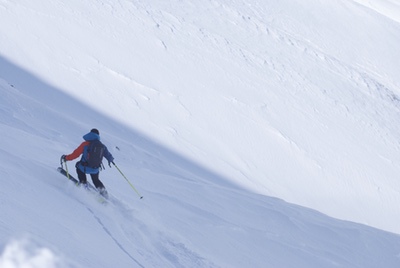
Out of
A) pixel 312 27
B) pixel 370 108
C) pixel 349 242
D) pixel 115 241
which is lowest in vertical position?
pixel 115 241

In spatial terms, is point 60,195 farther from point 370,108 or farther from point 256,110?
point 370,108

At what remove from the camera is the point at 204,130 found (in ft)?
49.8

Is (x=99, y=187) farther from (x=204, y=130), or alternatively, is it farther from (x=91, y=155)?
(x=204, y=130)

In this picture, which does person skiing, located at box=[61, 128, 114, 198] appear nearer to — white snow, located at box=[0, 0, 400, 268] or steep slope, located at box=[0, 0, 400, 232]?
white snow, located at box=[0, 0, 400, 268]

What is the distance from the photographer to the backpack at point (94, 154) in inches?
309

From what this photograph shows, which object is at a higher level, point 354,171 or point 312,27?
point 312,27

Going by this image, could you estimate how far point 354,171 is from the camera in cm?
1574

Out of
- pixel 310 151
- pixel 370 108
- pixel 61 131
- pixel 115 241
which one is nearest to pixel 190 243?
pixel 115 241

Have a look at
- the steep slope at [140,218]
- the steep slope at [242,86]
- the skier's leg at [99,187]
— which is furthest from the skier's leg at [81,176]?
the steep slope at [242,86]

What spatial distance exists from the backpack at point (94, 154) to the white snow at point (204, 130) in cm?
48

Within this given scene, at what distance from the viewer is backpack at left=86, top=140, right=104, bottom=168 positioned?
786 cm

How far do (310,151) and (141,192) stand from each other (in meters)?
7.23

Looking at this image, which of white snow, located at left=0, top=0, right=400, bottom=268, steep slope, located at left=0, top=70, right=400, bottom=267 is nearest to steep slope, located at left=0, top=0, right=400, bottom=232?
white snow, located at left=0, top=0, right=400, bottom=268

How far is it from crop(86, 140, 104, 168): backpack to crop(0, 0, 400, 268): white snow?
476 mm
